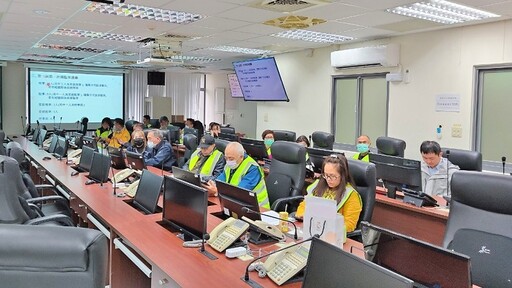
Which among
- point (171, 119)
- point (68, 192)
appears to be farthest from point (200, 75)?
point (68, 192)

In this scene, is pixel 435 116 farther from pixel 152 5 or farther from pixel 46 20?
pixel 46 20

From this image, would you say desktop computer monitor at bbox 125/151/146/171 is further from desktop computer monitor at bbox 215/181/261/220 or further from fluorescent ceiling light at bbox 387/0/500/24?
fluorescent ceiling light at bbox 387/0/500/24

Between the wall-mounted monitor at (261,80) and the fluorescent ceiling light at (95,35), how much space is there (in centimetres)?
262

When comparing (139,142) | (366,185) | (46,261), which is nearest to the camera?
(46,261)

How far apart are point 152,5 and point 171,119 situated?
9.14 metres

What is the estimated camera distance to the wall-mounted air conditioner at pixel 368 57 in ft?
20.4

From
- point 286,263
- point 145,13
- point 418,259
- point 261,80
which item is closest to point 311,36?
point 261,80

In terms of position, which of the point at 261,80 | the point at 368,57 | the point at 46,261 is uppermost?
the point at 368,57

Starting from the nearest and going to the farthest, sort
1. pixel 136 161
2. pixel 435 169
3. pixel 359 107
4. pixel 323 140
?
pixel 435 169
pixel 136 161
pixel 323 140
pixel 359 107

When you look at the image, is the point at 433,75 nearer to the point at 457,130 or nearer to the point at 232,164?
the point at 457,130

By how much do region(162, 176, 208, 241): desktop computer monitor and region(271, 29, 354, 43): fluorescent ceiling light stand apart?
411 centimetres

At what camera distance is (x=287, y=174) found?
13.5 ft

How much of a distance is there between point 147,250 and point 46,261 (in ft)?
4.68

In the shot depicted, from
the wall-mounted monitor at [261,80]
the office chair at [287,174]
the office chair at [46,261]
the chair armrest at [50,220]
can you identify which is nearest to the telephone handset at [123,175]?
the chair armrest at [50,220]
